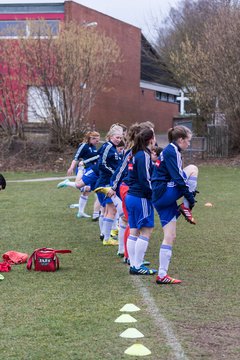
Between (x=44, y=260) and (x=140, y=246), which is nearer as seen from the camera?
(x=140, y=246)

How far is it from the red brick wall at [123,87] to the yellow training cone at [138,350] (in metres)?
37.2

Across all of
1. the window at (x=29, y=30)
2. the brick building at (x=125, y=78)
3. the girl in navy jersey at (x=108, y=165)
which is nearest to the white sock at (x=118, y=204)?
the girl in navy jersey at (x=108, y=165)

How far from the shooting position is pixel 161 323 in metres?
6.00

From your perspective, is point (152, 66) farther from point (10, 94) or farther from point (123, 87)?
point (10, 94)

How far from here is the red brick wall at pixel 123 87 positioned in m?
44.3

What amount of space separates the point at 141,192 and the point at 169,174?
62cm

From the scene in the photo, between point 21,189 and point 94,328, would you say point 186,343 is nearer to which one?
point 94,328

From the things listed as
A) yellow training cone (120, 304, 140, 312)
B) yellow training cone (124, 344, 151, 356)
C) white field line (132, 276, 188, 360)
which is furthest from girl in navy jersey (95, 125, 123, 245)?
yellow training cone (124, 344, 151, 356)

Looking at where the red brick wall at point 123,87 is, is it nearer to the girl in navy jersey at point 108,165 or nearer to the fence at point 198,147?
the fence at point 198,147

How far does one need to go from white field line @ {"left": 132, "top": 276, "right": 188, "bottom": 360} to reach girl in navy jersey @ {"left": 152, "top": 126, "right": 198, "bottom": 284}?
1.60 feet

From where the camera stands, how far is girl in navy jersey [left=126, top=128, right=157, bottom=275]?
316 inches

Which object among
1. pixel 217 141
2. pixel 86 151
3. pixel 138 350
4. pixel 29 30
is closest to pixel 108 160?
pixel 86 151

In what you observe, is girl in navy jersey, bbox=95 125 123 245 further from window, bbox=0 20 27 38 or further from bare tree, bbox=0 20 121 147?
window, bbox=0 20 27 38

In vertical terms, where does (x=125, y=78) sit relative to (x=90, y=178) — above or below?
above
